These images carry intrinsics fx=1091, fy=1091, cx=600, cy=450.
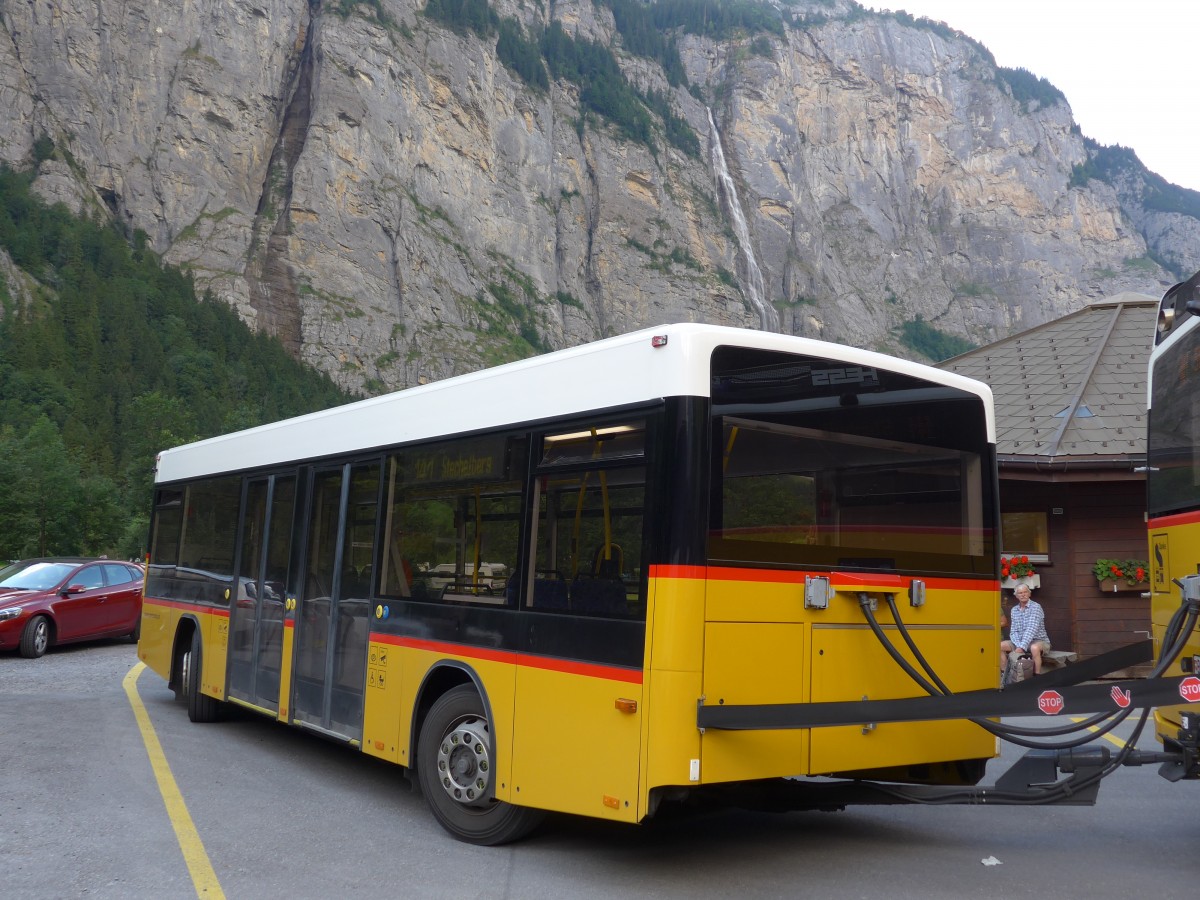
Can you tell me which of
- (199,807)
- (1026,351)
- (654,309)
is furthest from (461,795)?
(654,309)

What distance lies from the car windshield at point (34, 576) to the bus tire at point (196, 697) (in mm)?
6906

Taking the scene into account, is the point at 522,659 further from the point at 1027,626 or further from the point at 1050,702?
the point at 1027,626

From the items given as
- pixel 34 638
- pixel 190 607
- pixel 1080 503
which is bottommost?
pixel 34 638

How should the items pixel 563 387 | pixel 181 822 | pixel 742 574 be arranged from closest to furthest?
pixel 742 574, pixel 563 387, pixel 181 822

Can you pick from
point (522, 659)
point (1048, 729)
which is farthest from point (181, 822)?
point (1048, 729)

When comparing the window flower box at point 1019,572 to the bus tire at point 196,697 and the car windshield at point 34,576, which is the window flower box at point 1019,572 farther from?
the car windshield at point 34,576

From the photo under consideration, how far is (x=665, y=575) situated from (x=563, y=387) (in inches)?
52.2

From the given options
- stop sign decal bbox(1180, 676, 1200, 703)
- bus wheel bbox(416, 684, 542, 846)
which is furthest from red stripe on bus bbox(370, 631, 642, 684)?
stop sign decal bbox(1180, 676, 1200, 703)

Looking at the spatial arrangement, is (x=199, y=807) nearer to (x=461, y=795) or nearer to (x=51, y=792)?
(x=51, y=792)

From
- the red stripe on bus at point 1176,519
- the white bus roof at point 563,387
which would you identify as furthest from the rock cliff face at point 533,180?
the red stripe on bus at point 1176,519

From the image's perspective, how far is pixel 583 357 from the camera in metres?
5.73

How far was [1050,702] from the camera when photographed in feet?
15.5

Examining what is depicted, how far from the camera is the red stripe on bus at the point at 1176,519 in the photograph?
5.88 metres

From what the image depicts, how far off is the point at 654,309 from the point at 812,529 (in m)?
119
